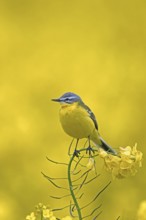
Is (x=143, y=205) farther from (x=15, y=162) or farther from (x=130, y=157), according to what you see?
(x=15, y=162)

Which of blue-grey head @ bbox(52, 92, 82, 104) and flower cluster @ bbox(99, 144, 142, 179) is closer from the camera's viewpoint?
flower cluster @ bbox(99, 144, 142, 179)

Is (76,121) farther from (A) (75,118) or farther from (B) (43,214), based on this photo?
(B) (43,214)

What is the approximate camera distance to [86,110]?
0.98 metres

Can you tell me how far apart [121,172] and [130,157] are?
22 millimetres

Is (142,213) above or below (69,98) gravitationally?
below

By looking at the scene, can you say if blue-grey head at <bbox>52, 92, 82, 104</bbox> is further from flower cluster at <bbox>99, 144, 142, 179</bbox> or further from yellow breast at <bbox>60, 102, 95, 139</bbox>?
flower cluster at <bbox>99, 144, 142, 179</bbox>

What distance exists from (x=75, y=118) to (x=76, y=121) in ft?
0.04

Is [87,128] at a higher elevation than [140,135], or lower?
lower

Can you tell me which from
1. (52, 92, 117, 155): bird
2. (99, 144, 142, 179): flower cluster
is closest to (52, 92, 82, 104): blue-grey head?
(52, 92, 117, 155): bird

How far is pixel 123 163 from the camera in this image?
2.68ft

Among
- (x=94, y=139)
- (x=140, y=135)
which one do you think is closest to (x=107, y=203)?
(x=140, y=135)

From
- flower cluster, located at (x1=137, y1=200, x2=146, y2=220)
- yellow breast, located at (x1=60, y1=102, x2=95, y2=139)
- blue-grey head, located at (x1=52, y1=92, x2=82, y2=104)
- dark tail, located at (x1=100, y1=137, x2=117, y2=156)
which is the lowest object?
flower cluster, located at (x1=137, y1=200, x2=146, y2=220)

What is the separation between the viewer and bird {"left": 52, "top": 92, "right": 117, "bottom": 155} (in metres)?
0.91

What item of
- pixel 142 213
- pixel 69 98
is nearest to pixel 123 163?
pixel 142 213
